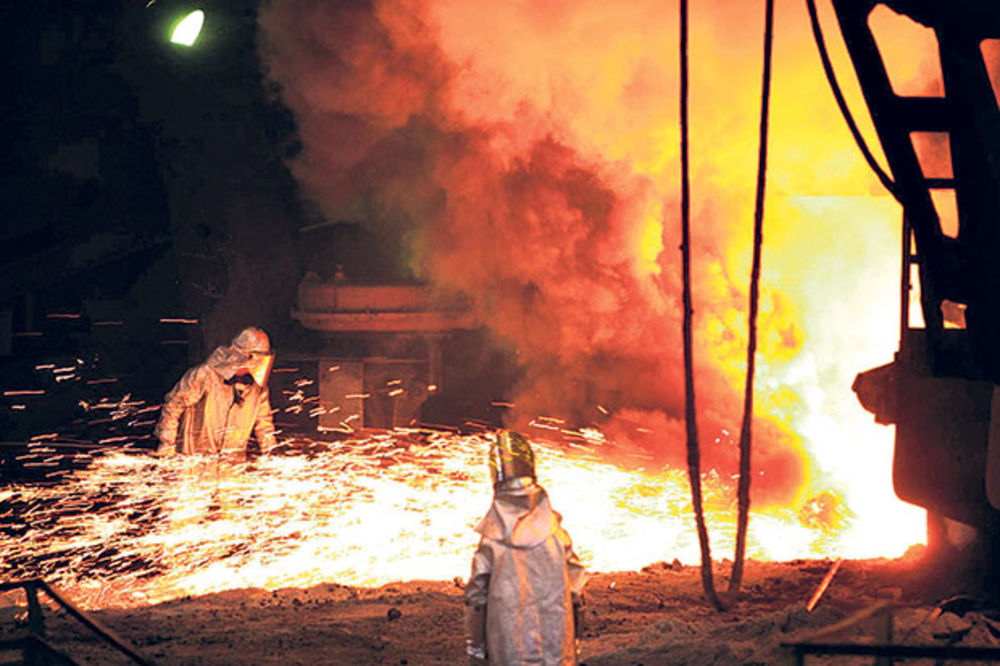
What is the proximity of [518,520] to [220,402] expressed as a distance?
495cm

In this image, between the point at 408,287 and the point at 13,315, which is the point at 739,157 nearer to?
the point at 408,287

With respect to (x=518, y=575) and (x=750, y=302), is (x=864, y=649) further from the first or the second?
(x=750, y=302)

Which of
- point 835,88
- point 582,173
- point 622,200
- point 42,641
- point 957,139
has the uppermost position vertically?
point 582,173

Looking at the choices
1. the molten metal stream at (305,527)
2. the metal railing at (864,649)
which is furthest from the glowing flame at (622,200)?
the metal railing at (864,649)

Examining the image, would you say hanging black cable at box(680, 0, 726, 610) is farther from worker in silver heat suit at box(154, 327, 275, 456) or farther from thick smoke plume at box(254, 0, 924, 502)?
thick smoke plume at box(254, 0, 924, 502)

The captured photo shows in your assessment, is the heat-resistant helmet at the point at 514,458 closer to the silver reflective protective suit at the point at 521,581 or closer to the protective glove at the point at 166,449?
the silver reflective protective suit at the point at 521,581

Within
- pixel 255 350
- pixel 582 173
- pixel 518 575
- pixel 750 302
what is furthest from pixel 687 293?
pixel 582 173

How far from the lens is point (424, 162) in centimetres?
1254

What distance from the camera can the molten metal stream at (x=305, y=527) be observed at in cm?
687

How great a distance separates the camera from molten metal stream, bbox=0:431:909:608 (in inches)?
271

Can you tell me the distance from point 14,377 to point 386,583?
23.7 ft

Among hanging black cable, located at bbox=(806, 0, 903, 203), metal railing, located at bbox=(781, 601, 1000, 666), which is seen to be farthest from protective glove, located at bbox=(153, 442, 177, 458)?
metal railing, located at bbox=(781, 601, 1000, 666)

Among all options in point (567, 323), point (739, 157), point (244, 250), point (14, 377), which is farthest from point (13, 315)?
point (739, 157)

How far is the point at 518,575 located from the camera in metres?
3.49
